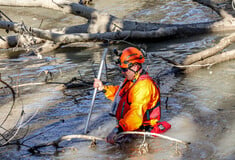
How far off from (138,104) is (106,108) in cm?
231

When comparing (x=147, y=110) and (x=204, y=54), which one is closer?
(x=147, y=110)

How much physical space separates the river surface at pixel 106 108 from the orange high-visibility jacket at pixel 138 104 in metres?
0.41

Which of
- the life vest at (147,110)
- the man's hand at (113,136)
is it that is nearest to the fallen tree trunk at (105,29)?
the life vest at (147,110)

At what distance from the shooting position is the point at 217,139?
242 inches

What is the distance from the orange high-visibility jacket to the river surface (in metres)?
0.41

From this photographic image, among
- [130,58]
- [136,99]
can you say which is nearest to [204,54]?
[130,58]

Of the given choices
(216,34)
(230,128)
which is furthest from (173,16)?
(230,128)

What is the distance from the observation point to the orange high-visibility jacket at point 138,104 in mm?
5742

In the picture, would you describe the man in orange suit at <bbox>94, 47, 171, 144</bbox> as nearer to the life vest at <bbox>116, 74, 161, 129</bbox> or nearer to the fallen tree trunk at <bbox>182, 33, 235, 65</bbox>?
the life vest at <bbox>116, 74, 161, 129</bbox>

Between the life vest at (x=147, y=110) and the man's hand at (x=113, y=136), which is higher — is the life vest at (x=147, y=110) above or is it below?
above

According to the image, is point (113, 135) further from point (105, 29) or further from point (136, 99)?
point (105, 29)

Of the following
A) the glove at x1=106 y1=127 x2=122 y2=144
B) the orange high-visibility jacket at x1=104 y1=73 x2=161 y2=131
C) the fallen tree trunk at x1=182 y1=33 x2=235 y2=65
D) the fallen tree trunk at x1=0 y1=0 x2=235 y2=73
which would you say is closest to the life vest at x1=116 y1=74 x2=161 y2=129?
the orange high-visibility jacket at x1=104 y1=73 x2=161 y2=131

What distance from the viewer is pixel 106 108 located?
8.02 metres

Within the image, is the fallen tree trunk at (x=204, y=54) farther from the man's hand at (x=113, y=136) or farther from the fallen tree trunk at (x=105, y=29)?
the man's hand at (x=113, y=136)
